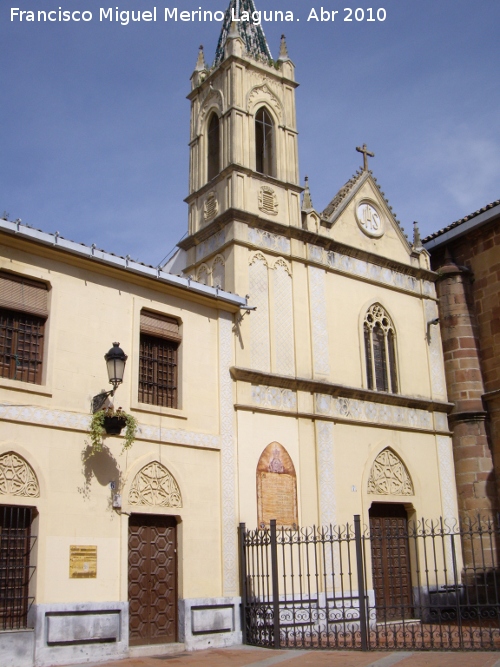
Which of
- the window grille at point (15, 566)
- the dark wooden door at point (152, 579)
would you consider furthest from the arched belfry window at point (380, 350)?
the window grille at point (15, 566)

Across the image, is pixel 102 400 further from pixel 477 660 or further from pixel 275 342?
pixel 477 660

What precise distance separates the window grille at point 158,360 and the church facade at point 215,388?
1.7 inches

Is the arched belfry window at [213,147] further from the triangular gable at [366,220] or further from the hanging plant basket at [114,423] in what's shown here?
the hanging plant basket at [114,423]

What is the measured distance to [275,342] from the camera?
18828mm

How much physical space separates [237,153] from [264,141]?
159 centimetres

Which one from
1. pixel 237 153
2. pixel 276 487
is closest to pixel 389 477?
pixel 276 487

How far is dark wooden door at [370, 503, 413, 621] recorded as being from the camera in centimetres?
1903

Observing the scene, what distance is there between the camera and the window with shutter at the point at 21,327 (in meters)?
14.3

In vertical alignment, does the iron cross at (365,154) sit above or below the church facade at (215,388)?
above

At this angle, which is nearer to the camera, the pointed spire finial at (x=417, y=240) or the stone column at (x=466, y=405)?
the stone column at (x=466, y=405)

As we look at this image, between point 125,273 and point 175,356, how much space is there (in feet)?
7.14

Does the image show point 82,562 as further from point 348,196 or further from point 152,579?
point 348,196

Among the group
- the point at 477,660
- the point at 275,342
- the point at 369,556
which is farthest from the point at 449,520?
the point at 477,660

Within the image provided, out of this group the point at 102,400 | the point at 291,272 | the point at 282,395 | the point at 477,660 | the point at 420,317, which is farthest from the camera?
the point at 420,317
